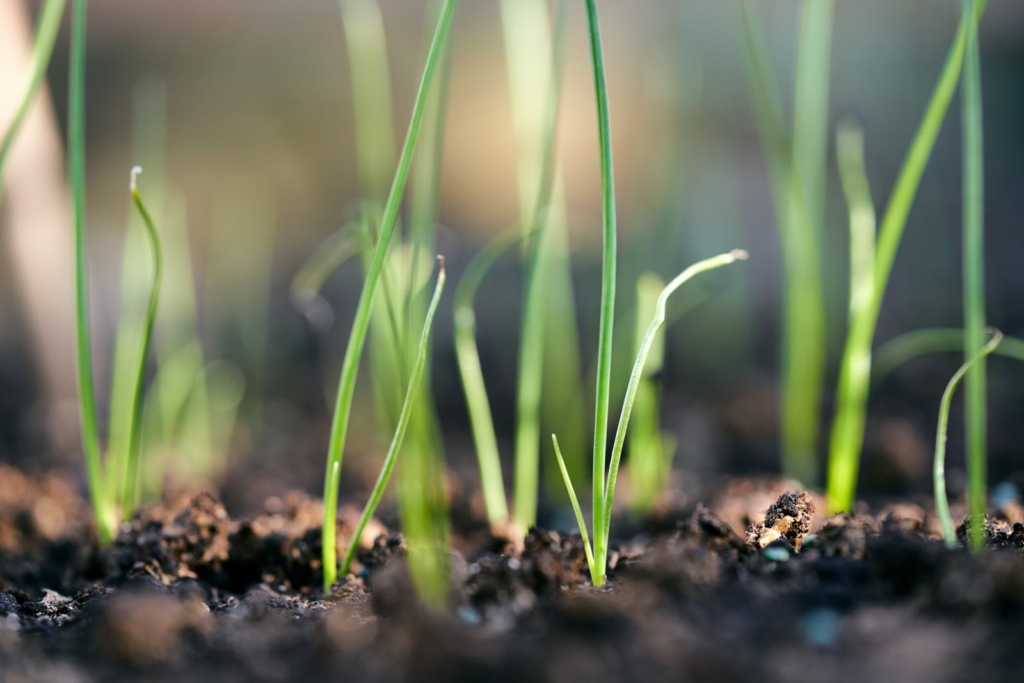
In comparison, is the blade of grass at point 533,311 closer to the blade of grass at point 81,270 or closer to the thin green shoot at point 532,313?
the thin green shoot at point 532,313

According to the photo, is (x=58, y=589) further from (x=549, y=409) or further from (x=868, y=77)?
(x=868, y=77)

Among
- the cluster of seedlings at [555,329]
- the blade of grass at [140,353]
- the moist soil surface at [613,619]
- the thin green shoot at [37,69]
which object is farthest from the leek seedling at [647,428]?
the thin green shoot at [37,69]

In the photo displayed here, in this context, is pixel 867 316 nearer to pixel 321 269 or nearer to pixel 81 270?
pixel 321 269

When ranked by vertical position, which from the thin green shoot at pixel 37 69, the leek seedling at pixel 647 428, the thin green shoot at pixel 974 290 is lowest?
the leek seedling at pixel 647 428

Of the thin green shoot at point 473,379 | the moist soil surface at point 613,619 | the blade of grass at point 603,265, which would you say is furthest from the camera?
the thin green shoot at point 473,379

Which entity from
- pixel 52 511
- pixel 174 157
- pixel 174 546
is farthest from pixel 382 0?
pixel 174 546
